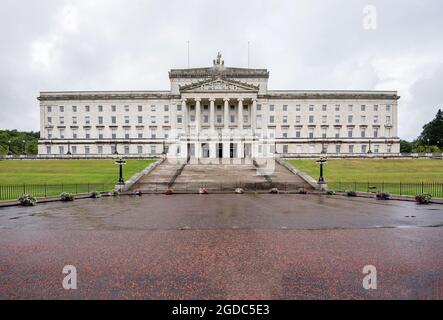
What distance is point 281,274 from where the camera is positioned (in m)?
6.66

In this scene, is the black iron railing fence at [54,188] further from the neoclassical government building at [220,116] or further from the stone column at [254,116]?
the stone column at [254,116]

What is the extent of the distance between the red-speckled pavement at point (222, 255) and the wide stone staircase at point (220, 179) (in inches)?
554

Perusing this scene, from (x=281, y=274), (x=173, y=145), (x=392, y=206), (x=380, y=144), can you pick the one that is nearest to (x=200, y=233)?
(x=281, y=274)

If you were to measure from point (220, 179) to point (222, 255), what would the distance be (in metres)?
24.8

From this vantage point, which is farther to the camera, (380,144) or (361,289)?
(380,144)

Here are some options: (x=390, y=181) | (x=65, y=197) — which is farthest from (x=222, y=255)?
(x=390, y=181)

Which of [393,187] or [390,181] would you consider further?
[390,181]

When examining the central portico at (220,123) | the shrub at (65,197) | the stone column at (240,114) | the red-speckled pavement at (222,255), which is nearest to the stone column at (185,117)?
the central portico at (220,123)

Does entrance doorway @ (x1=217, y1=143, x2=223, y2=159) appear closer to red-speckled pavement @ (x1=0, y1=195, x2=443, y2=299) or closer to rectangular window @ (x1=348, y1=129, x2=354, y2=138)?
rectangular window @ (x1=348, y1=129, x2=354, y2=138)

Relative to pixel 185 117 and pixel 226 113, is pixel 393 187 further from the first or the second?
pixel 185 117

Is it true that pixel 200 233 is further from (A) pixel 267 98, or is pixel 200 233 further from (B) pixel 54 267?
(A) pixel 267 98

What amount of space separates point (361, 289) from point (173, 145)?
62297mm

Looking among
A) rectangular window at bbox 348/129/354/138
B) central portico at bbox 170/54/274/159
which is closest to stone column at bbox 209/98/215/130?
central portico at bbox 170/54/274/159

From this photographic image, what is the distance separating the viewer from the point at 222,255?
8102mm
